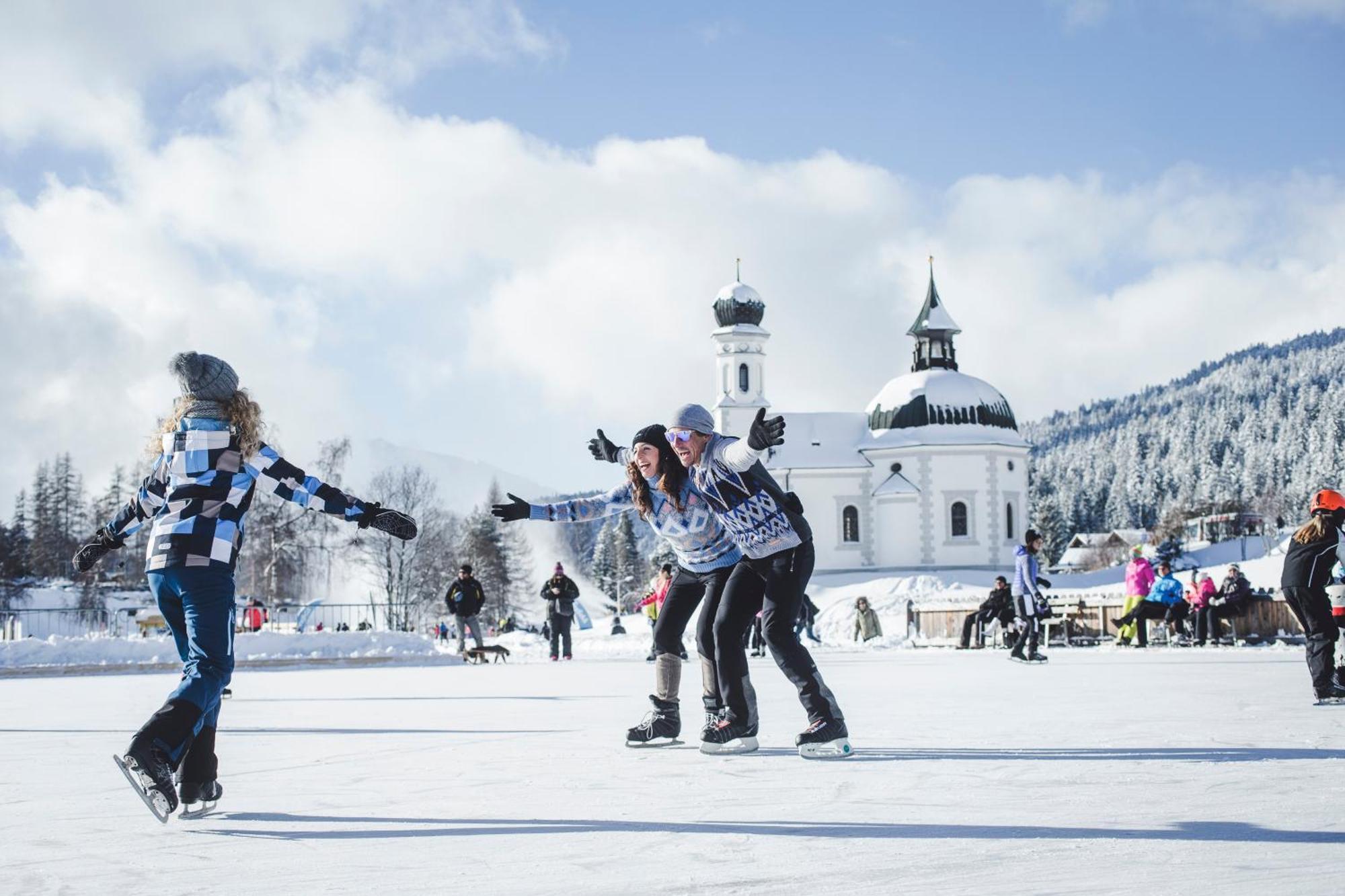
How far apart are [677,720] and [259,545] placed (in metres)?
47.7

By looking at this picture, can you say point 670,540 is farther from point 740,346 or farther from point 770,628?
point 740,346

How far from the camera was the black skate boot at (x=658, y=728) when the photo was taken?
22.2 feet

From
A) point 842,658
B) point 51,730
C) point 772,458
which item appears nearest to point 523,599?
point 772,458

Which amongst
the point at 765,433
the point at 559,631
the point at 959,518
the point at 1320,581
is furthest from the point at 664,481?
the point at 959,518

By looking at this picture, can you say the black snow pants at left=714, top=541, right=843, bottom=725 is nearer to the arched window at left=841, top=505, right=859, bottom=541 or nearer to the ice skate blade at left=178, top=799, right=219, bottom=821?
the ice skate blade at left=178, top=799, right=219, bottom=821

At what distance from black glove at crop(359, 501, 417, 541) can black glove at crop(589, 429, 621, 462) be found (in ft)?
6.37

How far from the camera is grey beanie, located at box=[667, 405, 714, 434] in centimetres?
648

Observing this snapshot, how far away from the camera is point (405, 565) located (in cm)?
5700

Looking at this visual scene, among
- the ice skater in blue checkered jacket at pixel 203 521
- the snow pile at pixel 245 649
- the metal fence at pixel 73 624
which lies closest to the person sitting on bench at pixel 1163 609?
the snow pile at pixel 245 649

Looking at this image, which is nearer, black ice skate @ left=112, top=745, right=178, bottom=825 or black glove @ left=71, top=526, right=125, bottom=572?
black ice skate @ left=112, top=745, right=178, bottom=825

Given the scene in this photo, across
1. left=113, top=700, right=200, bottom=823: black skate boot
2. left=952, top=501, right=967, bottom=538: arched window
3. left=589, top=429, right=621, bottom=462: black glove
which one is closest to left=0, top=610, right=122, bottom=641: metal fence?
left=589, top=429, right=621, bottom=462: black glove

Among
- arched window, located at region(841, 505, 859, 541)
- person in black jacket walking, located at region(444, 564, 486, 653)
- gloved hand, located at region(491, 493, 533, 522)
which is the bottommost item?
person in black jacket walking, located at region(444, 564, 486, 653)

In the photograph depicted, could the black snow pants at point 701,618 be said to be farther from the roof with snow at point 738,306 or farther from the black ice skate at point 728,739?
the roof with snow at point 738,306

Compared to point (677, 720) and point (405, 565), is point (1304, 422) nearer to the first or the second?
point (405, 565)
